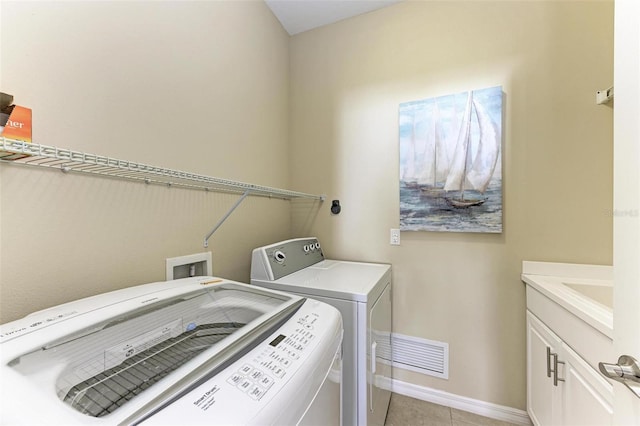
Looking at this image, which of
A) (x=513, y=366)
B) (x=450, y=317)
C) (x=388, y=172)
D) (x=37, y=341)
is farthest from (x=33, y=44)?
(x=513, y=366)

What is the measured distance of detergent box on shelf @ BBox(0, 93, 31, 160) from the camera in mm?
638

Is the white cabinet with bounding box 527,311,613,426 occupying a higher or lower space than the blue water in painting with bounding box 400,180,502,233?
lower

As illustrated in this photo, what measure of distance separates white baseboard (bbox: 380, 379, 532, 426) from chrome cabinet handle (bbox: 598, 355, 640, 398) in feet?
3.94

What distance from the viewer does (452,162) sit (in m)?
1.70

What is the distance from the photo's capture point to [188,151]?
1.27 meters

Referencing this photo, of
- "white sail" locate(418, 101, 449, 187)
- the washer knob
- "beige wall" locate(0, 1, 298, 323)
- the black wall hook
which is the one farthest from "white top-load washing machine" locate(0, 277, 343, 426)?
"white sail" locate(418, 101, 449, 187)

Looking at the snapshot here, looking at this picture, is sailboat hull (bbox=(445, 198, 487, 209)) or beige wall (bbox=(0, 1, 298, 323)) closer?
beige wall (bbox=(0, 1, 298, 323))

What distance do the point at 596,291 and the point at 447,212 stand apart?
0.84m

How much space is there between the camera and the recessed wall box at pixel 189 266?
3.85 feet

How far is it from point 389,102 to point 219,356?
1965 millimetres

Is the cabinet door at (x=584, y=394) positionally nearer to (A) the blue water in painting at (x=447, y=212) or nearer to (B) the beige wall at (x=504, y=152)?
(B) the beige wall at (x=504, y=152)

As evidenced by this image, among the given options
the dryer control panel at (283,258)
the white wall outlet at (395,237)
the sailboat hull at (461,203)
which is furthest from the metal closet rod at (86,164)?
the sailboat hull at (461,203)

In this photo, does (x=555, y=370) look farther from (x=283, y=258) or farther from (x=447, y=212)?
(x=283, y=258)

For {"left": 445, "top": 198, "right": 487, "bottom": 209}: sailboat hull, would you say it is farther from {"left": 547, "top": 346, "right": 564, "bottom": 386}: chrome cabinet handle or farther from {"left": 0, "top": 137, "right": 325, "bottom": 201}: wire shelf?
{"left": 0, "top": 137, "right": 325, "bottom": 201}: wire shelf
